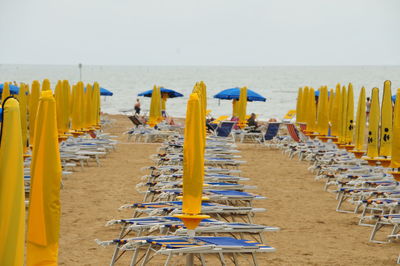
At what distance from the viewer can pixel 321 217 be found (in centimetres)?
982

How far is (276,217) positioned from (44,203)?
18.8 feet

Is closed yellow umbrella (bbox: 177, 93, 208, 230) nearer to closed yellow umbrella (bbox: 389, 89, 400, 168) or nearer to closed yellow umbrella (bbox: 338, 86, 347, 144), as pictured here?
closed yellow umbrella (bbox: 389, 89, 400, 168)

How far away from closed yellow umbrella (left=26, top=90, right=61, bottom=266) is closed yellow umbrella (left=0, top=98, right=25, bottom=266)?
0.84 metres

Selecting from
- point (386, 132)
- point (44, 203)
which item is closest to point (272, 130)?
point (386, 132)

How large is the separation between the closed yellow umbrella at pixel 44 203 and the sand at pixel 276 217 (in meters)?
2.65

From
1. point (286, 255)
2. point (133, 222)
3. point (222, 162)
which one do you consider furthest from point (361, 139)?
point (133, 222)

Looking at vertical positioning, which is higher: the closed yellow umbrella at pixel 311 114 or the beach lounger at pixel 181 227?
Answer: the closed yellow umbrella at pixel 311 114

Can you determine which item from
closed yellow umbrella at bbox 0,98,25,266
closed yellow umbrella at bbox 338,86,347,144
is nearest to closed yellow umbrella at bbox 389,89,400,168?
closed yellow umbrella at bbox 338,86,347,144

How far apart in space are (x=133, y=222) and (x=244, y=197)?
2053 mm

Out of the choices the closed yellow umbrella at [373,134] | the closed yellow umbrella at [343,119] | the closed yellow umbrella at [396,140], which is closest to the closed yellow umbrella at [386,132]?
the closed yellow umbrella at [373,134]

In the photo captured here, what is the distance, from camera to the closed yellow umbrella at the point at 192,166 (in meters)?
5.82

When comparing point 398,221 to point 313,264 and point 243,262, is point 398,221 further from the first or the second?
point 243,262

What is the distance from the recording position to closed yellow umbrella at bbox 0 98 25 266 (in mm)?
3441

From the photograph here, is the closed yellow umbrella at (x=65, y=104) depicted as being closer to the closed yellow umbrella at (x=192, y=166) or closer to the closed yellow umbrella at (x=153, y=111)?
the closed yellow umbrella at (x=192, y=166)
